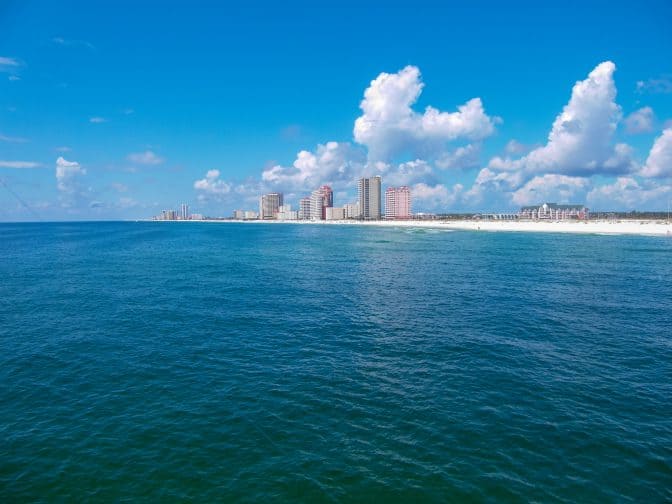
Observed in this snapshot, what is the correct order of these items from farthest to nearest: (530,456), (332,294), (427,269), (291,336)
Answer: (427,269), (332,294), (291,336), (530,456)

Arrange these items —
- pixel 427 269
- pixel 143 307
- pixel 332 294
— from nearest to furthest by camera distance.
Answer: pixel 143 307 < pixel 332 294 < pixel 427 269

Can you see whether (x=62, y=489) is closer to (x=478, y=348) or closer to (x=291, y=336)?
(x=291, y=336)

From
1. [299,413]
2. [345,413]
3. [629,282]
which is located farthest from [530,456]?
[629,282]

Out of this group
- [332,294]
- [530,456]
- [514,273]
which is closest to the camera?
[530,456]

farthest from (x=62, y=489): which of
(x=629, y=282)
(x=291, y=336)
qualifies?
(x=629, y=282)

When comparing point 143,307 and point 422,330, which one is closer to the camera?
point 422,330

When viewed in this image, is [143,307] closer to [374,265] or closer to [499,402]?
[499,402]
